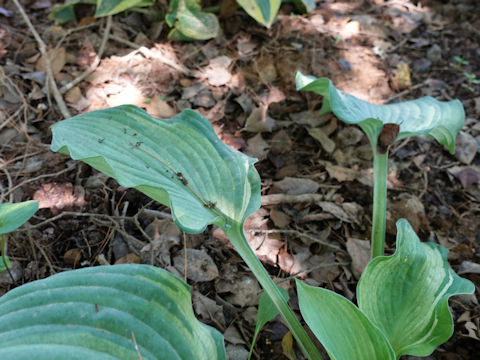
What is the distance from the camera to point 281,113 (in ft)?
6.19

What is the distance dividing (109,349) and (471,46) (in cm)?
248

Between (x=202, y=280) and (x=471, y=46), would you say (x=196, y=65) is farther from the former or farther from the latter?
(x=471, y=46)

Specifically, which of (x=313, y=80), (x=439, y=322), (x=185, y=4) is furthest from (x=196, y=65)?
(x=439, y=322)

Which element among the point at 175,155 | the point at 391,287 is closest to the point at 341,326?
the point at 391,287

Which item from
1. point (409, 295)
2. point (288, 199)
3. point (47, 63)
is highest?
point (47, 63)

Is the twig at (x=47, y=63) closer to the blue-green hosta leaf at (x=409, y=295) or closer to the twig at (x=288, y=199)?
the twig at (x=288, y=199)

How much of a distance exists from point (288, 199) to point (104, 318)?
37.9 inches

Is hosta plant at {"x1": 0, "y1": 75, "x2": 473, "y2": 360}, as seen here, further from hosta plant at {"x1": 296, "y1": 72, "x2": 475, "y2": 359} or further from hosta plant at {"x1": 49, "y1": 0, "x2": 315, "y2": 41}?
hosta plant at {"x1": 49, "y1": 0, "x2": 315, "y2": 41}

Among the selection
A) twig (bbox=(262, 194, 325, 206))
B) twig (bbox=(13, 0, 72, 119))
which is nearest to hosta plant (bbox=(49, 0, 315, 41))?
twig (bbox=(13, 0, 72, 119))

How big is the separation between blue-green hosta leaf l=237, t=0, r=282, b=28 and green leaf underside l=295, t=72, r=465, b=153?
738mm

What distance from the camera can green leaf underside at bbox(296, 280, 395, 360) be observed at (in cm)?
86

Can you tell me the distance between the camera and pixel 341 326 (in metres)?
0.89

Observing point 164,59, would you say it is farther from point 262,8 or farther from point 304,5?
point 304,5

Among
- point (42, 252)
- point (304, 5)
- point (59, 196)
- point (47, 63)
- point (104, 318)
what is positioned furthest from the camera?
point (304, 5)
